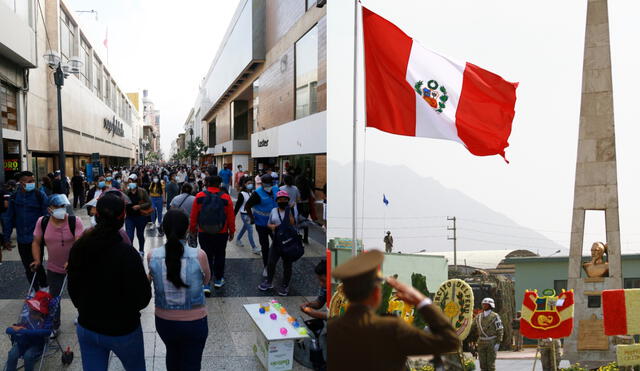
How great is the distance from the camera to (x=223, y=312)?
21.6 ft

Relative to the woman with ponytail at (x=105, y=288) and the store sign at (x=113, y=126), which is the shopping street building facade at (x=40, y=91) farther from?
the woman with ponytail at (x=105, y=288)

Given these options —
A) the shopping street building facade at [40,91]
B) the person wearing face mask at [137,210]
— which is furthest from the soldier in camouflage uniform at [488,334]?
the shopping street building facade at [40,91]

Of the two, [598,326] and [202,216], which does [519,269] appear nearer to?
[598,326]

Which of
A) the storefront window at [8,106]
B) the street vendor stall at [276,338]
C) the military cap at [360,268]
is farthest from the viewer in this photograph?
the storefront window at [8,106]

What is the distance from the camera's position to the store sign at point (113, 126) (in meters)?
50.7

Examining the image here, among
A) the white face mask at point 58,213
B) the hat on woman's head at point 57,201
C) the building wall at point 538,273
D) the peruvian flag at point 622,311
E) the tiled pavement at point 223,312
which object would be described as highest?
the hat on woman's head at point 57,201

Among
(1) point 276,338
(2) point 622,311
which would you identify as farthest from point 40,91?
(2) point 622,311

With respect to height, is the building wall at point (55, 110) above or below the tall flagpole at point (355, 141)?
above

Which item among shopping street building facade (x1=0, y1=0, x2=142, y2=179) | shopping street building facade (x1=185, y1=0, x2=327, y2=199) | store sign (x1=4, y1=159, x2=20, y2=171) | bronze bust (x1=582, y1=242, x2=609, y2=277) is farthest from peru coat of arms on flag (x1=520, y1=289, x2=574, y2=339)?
store sign (x1=4, y1=159, x2=20, y2=171)

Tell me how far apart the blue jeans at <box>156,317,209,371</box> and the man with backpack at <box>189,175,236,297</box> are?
11.9ft

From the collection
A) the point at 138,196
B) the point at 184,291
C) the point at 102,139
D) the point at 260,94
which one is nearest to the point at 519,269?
the point at 260,94

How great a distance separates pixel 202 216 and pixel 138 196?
2.61m

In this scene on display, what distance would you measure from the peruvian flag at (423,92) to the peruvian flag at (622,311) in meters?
2.12

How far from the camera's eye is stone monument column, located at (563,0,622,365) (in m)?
13.3
